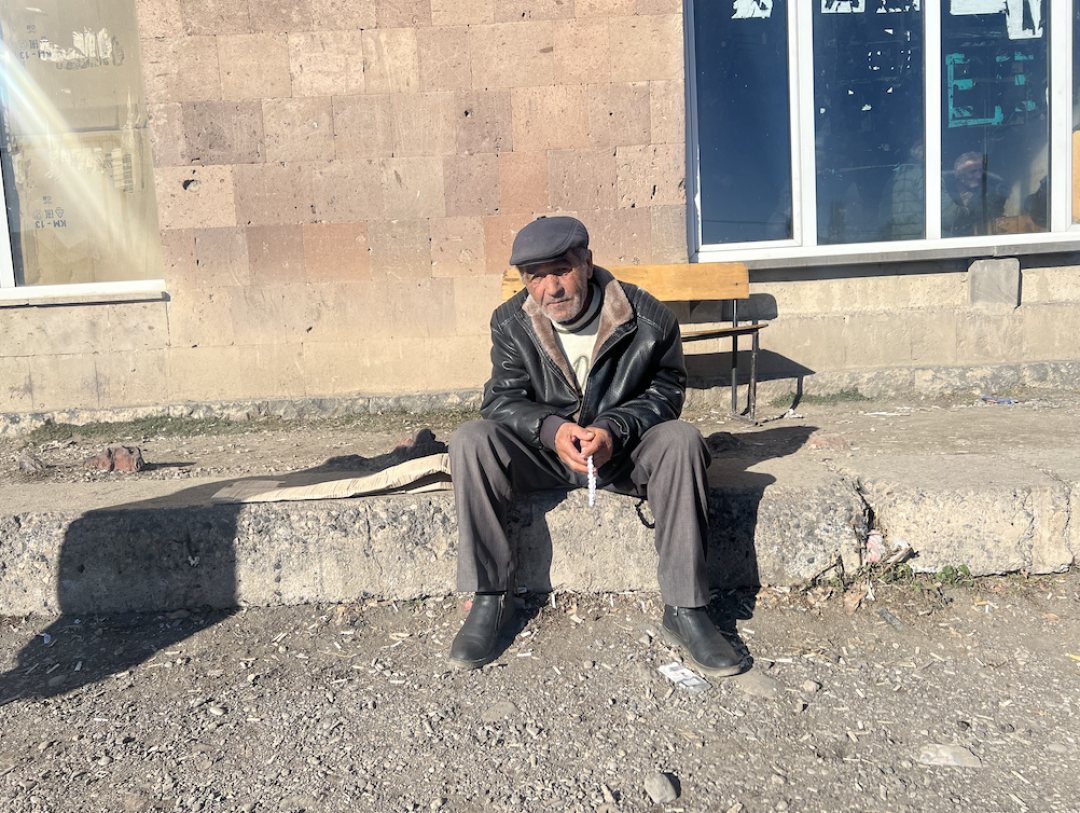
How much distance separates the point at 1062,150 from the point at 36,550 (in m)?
7.32

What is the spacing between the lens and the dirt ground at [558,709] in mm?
2213

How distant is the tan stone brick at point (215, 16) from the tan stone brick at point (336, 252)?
1.49m

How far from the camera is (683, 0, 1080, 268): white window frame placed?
629cm

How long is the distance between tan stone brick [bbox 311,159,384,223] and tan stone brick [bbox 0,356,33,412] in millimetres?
2568

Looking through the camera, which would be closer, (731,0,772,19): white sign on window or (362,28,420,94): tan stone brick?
(362,28,420,94): tan stone brick

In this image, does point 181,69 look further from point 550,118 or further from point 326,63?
point 550,118

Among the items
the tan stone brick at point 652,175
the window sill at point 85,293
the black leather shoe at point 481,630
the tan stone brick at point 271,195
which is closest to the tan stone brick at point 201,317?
the window sill at point 85,293

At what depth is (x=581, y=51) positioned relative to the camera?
6023 millimetres

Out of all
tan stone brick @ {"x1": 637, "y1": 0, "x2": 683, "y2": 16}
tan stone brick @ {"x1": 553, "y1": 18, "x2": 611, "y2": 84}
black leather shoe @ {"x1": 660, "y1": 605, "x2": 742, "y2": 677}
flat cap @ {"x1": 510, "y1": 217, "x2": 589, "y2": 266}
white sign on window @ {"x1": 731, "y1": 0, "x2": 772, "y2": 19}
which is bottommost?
black leather shoe @ {"x1": 660, "y1": 605, "x2": 742, "y2": 677}

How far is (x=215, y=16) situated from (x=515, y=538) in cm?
487

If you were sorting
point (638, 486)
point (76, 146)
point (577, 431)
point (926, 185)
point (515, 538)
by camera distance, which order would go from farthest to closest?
1. point (76, 146)
2. point (926, 185)
3. point (515, 538)
4. point (638, 486)
5. point (577, 431)

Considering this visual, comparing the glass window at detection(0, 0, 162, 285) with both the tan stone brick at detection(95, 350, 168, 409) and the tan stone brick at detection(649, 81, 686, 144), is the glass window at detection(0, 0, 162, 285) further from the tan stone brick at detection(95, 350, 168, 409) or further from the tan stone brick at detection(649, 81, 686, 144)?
the tan stone brick at detection(649, 81, 686, 144)

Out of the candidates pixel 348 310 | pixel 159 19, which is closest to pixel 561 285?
pixel 348 310

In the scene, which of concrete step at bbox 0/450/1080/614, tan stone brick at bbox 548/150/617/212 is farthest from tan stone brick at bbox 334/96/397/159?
concrete step at bbox 0/450/1080/614
